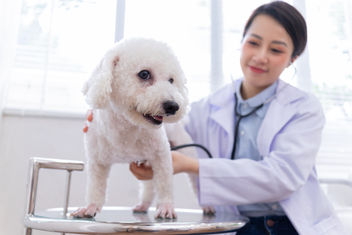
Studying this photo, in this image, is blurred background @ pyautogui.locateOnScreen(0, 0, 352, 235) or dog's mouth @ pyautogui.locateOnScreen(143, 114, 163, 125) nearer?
dog's mouth @ pyautogui.locateOnScreen(143, 114, 163, 125)

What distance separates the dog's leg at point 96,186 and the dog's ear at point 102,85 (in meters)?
0.18

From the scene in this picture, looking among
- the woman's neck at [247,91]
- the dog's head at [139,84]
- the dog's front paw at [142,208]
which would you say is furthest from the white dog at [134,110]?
the woman's neck at [247,91]

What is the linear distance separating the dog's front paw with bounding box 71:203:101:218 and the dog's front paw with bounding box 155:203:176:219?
135mm

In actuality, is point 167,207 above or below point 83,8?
below

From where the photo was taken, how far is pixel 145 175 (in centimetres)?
77

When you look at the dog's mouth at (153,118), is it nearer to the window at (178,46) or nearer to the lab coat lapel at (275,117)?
the lab coat lapel at (275,117)

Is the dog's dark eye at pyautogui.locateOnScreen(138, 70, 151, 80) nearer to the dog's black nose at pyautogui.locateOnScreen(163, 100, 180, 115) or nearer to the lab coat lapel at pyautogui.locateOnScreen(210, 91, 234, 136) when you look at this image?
the dog's black nose at pyautogui.locateOnScreen(163, 100, 180, 115)

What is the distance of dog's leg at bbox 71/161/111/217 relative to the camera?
2.35ft

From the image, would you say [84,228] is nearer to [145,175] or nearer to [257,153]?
[145,175]

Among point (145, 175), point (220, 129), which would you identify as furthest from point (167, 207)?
point (220, 129)

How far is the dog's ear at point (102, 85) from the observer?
0.62 meters

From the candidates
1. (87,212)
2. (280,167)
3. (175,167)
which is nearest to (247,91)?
(280,167)

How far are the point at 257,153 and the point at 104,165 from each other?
50cm

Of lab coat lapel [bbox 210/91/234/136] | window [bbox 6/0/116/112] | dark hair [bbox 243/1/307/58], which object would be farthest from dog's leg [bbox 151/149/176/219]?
window [bbox 6/0/116/112]
